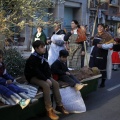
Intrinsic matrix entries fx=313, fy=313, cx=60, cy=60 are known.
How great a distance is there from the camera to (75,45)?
29.7 ft

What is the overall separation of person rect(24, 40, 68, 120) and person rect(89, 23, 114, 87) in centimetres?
271

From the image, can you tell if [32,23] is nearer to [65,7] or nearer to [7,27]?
[7,27]

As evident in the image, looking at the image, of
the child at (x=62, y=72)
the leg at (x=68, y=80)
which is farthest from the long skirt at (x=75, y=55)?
the leg at (x=68, y=80)

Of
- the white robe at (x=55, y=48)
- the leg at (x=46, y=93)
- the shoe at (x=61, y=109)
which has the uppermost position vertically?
the white robe at (x=55, y=48)

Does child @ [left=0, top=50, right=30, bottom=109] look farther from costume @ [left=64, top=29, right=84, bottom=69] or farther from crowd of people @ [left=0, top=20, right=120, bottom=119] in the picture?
costume @ [left=64, top=29, right=84, bottom=69]

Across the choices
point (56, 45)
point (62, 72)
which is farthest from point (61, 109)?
point (56, 45)

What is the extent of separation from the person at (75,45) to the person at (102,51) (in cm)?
53

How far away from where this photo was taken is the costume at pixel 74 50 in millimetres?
8898

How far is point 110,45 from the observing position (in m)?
8.21

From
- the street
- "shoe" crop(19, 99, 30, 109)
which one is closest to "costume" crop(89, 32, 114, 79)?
the street

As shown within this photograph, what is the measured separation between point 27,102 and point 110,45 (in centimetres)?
400

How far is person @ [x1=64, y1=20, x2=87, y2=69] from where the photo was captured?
29.0 feet

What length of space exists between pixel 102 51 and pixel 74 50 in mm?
953

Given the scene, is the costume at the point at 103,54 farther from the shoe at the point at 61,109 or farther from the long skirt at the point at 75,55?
the shoe at the point at 61,109
